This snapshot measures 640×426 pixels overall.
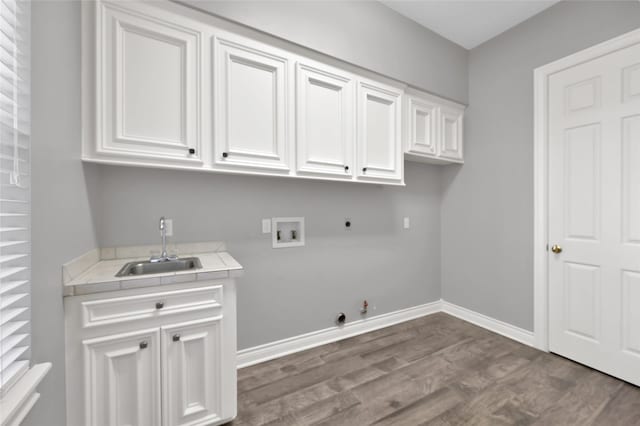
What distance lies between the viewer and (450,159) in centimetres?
295

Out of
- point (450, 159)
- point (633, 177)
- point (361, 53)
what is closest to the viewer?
point (633, 177)

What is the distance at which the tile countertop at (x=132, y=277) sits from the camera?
125cm

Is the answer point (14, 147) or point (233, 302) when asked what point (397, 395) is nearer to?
point (233, 302)

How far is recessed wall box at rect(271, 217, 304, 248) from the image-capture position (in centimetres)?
228

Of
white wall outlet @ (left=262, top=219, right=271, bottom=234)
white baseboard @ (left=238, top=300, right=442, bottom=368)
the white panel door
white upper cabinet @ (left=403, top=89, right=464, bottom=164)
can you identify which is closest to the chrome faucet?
white wall outlet @ (left=262, top=219, right=271, bottom=234)

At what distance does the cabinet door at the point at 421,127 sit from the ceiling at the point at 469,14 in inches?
28.4

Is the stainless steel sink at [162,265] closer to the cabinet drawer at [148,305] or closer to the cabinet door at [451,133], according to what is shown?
the cabinet drawer at [148,305]

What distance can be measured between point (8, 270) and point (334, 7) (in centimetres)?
251

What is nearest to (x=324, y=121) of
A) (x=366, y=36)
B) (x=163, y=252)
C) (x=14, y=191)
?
(x=366, y=36)

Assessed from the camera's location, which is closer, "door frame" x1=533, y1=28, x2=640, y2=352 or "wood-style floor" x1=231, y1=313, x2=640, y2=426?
"wood-style floor" x1=231, y1=313, x2=640, y2=426

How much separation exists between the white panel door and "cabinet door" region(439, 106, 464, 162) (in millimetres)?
794

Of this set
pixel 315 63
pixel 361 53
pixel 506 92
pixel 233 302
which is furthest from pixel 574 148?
pixel 233 302

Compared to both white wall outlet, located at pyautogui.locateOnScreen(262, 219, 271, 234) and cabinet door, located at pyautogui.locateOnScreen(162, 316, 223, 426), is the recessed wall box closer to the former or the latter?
white wall outlet, located at pyautogui.locateOnScreen(262, 219, 271, 234)

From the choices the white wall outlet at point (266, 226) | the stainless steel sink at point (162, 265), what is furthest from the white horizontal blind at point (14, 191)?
the white wall outlet at point (266, 226)
